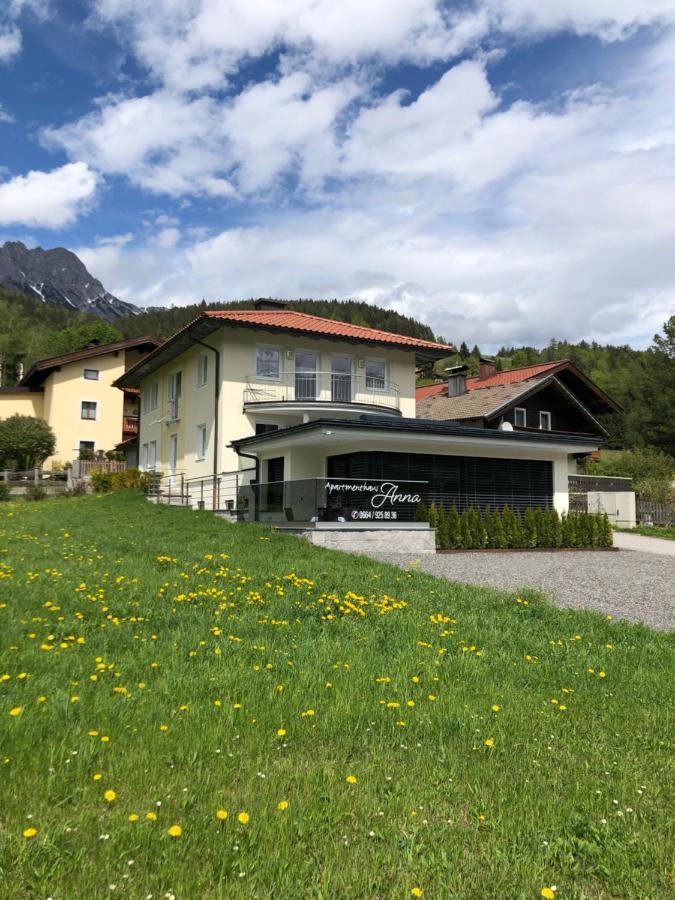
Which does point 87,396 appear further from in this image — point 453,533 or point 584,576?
point 584,576

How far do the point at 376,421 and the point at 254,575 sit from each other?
9483 millimetres

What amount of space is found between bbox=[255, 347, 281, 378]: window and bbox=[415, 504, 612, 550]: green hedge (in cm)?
990

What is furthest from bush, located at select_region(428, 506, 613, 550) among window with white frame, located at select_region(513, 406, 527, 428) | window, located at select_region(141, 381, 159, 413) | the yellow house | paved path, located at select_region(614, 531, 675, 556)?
the yellow house

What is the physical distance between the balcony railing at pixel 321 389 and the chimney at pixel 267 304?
6863 mm

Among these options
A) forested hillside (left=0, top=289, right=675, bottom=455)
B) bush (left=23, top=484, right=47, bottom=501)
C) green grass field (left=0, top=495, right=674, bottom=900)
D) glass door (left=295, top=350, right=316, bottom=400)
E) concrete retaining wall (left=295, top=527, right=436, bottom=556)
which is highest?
forested hillside (left=0, top=289, right=675, bottom=455)

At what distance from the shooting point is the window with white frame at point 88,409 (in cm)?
4386

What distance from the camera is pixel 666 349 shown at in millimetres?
66688

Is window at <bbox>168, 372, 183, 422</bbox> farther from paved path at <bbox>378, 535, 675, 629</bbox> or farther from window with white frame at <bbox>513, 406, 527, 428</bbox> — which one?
paved path at <bbox>378, 535, 675, 629</bbox>

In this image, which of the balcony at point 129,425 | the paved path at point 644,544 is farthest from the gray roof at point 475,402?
the balcony at point 129,425

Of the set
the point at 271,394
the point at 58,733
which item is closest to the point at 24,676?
the point at 58,733

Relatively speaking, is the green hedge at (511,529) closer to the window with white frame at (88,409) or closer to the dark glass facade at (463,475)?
the dark glass facade at (463,475)

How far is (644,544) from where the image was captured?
874 inches

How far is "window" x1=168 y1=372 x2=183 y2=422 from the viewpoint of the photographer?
29.9 metres

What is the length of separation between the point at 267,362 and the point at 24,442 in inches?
751
